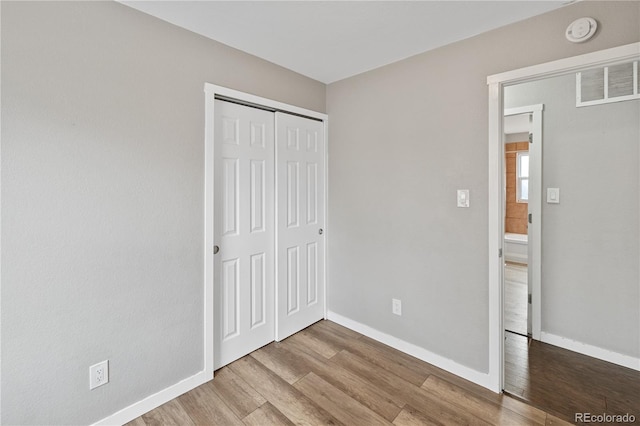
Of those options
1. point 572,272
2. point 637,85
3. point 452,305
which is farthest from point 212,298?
point 637,85

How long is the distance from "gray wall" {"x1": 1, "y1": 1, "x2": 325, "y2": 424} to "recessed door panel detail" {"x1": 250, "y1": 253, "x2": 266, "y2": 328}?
0.48 meters

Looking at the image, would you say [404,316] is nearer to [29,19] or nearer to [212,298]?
[212,298]

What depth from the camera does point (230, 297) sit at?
2.27 m

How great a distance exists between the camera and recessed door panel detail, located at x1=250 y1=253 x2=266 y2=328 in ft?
7.96

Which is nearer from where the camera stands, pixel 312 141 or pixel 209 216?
pixel 209 216

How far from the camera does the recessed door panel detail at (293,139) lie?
2604 mm

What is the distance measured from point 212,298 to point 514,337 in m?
2.67

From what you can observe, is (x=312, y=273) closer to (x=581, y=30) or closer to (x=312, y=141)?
(x=312, y=141)

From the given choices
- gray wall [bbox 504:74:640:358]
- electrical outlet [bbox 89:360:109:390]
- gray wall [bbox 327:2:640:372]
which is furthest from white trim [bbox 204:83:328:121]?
gray wall [bbox 504:74:640:358]

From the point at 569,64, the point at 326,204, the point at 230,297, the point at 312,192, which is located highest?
the point at 569,64

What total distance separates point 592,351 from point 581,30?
7.77ft

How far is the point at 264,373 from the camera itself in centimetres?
215

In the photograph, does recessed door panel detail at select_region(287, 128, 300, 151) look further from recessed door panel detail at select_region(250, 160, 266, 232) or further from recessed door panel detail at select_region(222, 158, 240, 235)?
recessed door panel detail at select_region(222, 158, 240, 235)

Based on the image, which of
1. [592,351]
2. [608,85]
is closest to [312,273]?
[592,351]
